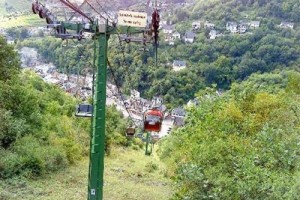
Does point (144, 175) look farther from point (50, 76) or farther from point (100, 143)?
point (50, 76)

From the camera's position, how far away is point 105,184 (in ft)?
Answer: 48.6

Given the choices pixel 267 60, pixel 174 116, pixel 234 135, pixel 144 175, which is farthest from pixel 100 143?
pixel 267 60

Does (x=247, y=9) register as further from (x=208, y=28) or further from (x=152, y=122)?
(x=152, y=122)

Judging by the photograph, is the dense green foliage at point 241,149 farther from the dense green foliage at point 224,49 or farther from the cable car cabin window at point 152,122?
the dense green foliage at point 224,49

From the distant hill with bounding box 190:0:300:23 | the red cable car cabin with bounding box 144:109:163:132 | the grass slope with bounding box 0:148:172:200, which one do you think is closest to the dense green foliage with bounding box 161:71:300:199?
the red cable car cabin with bounding box 144:109:163:132

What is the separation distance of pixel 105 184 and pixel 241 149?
5.55 meters

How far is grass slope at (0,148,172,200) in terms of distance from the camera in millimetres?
12844

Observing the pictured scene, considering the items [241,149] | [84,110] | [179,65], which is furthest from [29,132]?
[179,65]

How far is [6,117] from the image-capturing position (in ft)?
49.6

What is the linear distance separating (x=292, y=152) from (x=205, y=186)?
197cm

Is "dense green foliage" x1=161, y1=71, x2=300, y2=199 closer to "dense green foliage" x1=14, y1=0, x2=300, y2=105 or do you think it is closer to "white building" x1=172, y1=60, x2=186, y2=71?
"dense green foliage" x1=14, y1=0, x2=300, y2=105

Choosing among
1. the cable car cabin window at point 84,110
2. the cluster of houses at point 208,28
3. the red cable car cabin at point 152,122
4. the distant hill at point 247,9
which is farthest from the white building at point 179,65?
the cable car cabin window at point 84,110

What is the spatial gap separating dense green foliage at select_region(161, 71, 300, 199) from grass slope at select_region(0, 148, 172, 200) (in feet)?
4.51

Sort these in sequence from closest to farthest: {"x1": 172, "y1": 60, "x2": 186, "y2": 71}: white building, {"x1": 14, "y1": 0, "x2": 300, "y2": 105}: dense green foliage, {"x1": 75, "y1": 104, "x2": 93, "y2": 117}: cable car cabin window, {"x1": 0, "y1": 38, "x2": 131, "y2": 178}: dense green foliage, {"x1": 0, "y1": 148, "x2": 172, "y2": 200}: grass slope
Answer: {"x1": 75, "y1": 104, "x2": 93, "y2": 117}: cable car cabin window, {"x1": 0, "y1": 148, "x2": 172, "y2": 200}: grass slope, {"x1": 0, "y1": 38, "x2": 131, "y2": 178}: dense green foliage, {"x1": 14, "y1": 0, "x2": 300, "y2": 105}: dense green foliage, {"x1": 172, "y1": 60, "x2": 186, "y2": 71}: white building
